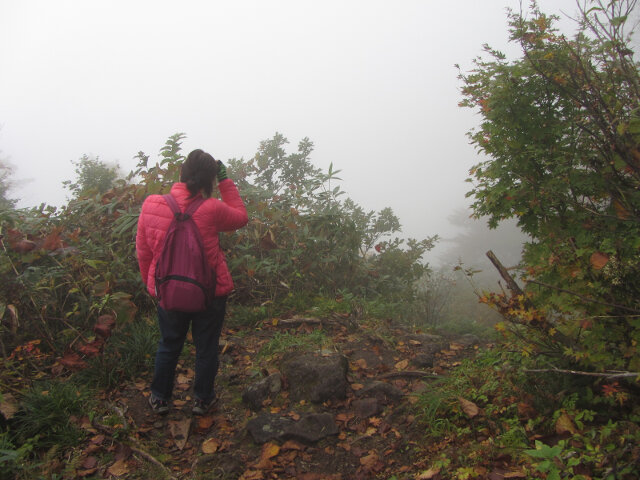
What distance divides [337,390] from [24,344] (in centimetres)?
274

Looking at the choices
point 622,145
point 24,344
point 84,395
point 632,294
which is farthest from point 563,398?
point 24,344

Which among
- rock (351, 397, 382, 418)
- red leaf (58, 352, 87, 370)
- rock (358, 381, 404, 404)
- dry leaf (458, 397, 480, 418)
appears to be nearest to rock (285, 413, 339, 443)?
rock (351, 397, 382, 418)

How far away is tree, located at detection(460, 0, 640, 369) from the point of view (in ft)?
7.12

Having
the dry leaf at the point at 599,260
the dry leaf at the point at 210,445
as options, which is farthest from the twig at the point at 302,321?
the dry leaf at the point at 599,260

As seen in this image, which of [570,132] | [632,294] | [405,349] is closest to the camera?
[632,294]

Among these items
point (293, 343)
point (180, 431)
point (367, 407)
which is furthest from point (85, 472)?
point (293, 343)

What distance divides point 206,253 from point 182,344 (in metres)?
0.76

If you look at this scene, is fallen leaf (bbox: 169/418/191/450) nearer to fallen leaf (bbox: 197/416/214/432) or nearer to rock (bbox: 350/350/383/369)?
fallen leaf (bbox: 197/416/214/432)

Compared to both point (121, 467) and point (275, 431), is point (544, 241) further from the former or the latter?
point (121, 467)

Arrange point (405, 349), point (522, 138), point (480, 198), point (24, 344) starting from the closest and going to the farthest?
point (522, 138)
point (480, 198)
point (24, 344)
point (405, 349)

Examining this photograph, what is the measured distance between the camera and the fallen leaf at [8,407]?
8.31ft

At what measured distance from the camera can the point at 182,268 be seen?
109 inches

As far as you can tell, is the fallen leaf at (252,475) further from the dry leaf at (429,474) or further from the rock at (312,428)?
the dry leaf at (429,474)

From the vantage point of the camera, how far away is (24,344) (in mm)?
3428
